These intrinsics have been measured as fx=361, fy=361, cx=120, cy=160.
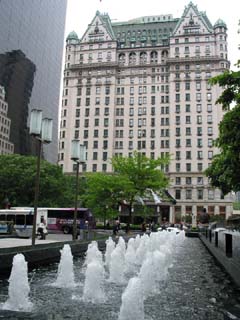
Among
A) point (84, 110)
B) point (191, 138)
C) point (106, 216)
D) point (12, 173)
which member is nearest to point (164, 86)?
point (191, 138)

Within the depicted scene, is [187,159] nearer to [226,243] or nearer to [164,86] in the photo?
[164,86]

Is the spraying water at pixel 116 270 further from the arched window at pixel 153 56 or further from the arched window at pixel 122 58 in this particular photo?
the arched window at pixel 122 58

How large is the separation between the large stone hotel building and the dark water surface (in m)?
78.2

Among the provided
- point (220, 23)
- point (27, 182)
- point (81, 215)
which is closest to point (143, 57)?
point (220, 23)

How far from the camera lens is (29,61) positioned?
92375 mm

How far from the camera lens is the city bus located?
42.8 m

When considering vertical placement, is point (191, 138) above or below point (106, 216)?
above

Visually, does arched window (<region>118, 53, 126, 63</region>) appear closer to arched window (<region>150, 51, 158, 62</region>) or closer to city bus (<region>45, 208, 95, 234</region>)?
arched window (<region>150, 51, 158, 62</region>)

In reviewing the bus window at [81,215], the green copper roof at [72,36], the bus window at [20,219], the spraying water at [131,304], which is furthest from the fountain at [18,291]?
the green copper roof at [72,36]

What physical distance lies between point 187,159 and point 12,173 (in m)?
53.4

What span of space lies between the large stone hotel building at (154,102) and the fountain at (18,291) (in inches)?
3191

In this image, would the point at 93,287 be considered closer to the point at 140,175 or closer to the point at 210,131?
the point at 140,175

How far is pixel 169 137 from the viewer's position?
306 feet

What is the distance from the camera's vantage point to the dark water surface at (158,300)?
20.5 feet
